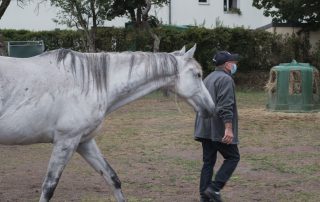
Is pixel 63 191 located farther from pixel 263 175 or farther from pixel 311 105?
pixel 311 105

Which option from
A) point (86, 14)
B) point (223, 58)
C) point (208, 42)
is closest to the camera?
point (223, 58)

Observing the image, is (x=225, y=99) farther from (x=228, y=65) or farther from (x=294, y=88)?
(x=294, y=88)

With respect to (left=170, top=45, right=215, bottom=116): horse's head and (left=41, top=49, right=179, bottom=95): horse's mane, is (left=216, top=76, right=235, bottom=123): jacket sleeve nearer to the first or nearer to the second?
(left=170, top=45, right=215, bottom=116): horse's head

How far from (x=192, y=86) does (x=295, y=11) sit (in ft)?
63.8

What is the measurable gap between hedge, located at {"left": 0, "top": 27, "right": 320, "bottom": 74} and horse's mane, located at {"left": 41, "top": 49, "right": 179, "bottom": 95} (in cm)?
1817

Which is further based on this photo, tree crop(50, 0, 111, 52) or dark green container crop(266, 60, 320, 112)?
tree crop(50, 0, 111, 52)

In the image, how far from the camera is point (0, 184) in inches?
288

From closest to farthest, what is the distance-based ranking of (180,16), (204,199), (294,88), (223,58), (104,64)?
1. (104,64)
2. (223,58)
3. (204,199)
4. (294,88)
5. (180,16)

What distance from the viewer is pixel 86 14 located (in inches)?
909

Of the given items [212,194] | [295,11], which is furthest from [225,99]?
[295,11]

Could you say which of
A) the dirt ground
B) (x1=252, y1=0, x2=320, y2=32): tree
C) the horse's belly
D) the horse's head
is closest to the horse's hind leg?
the horse's belly

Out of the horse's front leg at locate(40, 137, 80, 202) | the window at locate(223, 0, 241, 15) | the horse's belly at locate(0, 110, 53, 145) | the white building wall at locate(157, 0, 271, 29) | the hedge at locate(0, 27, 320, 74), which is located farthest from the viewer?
the window at locate(223, 0, 241, 15)

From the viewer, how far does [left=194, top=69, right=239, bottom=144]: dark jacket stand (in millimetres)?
5891

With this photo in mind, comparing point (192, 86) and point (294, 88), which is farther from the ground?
point (192, 86)
